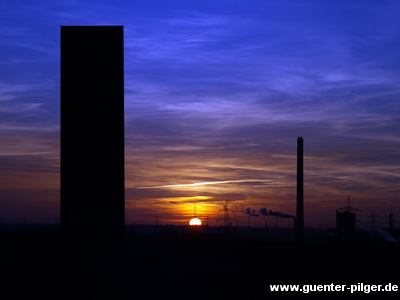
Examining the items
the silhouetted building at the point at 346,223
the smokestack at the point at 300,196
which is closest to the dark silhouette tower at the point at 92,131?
the smokestack at the point at 300,196

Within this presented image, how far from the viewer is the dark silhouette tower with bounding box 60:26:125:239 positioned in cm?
1673

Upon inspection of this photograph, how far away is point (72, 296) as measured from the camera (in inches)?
387

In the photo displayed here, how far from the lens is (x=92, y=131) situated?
56.2 feet

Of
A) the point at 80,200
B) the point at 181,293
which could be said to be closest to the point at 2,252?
the point at 181,293

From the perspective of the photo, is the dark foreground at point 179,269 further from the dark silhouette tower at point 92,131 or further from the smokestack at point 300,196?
the smokestack at point 300,196

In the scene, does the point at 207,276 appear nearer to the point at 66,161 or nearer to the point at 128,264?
the point at 128,264

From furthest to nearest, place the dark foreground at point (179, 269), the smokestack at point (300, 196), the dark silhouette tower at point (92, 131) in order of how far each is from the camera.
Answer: the smokestack at point (300, 196) < the dark silhouette tower at point (92, 131) < the dark foreground at point (179, 269)

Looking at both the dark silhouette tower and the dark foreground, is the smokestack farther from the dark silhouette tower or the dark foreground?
the dark foreground

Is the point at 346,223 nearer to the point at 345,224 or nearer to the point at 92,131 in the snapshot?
the point at 345,224

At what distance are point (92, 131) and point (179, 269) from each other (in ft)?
23.7

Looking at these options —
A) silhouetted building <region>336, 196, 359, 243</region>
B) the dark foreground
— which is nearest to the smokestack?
silhouetted building <region>336, 196, 359, 243</region>

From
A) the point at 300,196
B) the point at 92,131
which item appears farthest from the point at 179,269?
the point at 300,196

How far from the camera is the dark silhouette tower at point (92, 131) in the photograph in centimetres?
1673

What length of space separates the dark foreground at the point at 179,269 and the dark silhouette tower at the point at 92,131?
12.4 feet
